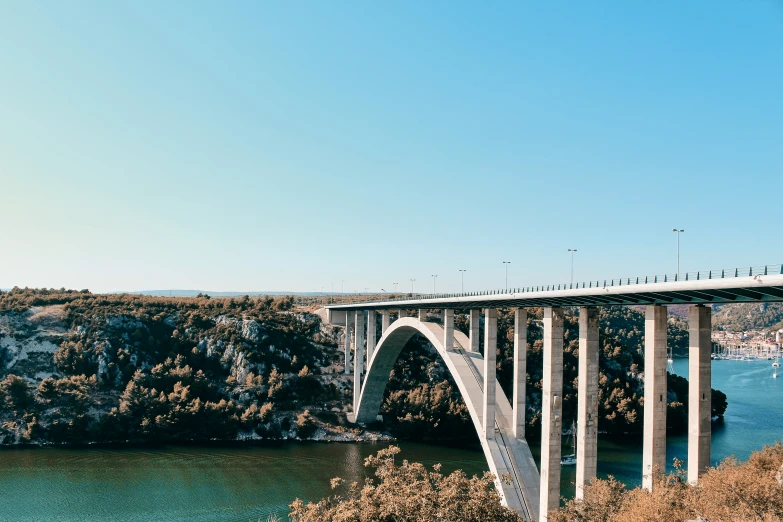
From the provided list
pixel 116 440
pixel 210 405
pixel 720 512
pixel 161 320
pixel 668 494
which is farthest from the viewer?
pixel 161 320

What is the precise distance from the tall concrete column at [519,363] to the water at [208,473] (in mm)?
10758

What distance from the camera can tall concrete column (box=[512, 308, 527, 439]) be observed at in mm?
23750

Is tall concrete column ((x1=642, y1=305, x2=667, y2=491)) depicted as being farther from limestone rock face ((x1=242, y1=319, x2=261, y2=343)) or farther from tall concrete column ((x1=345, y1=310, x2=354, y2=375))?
limestone rock face ((x1=242, y1=319, x2=261, y2=343))

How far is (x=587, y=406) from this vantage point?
62.0 feet

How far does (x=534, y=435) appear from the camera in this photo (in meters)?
50.6

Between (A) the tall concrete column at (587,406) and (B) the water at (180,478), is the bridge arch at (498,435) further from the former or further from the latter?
(B) the water at (180,478)

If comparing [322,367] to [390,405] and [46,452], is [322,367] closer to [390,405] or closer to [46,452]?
[390,405]

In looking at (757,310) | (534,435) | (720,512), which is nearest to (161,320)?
(534,435)

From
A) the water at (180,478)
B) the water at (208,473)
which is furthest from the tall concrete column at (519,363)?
the water at (180,478)

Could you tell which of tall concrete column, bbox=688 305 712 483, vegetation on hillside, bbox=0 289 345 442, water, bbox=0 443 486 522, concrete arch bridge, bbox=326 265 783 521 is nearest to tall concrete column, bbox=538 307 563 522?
concrete arch bridge, bbox=326 265 783 521

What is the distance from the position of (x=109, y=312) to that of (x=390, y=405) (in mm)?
31793

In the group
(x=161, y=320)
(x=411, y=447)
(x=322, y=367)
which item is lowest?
(x=411, y=447)

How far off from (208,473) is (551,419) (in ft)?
86.7

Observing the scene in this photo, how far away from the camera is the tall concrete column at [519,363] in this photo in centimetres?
2375
